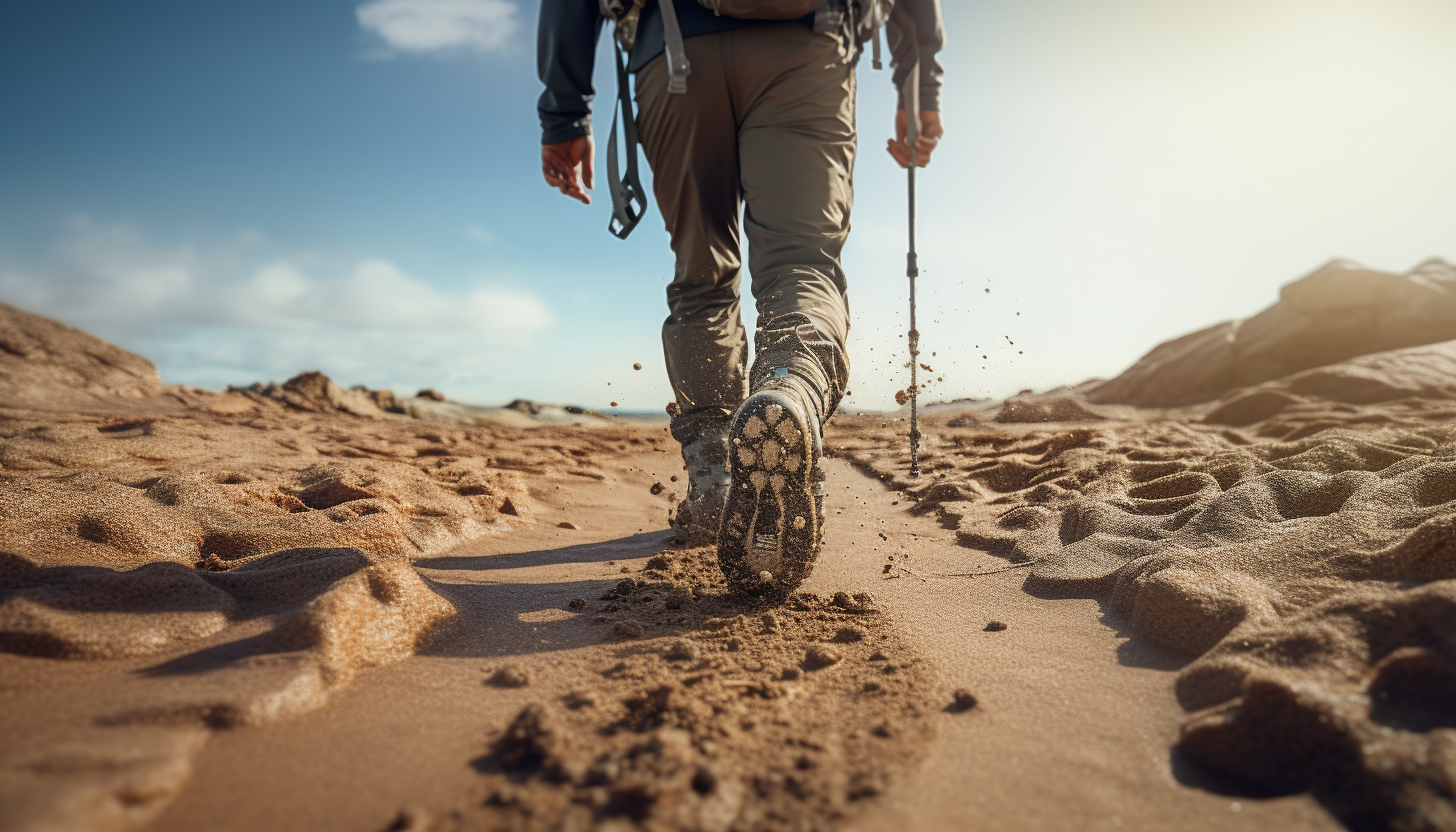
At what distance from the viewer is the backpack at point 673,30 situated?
5.77ft

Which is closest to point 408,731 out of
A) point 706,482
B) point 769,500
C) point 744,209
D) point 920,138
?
point 769,500

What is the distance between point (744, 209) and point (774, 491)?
35.5 inches

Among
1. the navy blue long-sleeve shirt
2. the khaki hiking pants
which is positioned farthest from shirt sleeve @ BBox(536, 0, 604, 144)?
the khaki hiking pants

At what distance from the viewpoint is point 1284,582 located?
1.19m

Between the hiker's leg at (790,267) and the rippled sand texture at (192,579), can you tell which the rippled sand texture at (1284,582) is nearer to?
the hiker's leg at (790,267)

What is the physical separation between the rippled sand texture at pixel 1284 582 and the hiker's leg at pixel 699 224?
89cm

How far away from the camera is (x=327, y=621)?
1.07 metres

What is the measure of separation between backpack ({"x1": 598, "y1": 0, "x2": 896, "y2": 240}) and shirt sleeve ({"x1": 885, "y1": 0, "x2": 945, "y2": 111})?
1.32 ft

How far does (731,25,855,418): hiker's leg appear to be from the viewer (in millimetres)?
1792

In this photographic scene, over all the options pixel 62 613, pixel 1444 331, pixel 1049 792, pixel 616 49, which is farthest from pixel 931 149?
pixel 1444 331

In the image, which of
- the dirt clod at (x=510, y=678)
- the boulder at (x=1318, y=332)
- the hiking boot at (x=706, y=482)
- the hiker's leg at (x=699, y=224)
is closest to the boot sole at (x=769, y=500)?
the dirt clod at (x=510, y=678)

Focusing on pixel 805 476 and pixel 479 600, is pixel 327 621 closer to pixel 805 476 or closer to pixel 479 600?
pixel 479 600

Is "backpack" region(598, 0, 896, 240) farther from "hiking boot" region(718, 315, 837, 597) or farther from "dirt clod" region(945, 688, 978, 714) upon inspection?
"dirt clod" region(945, 688, 978, 714)

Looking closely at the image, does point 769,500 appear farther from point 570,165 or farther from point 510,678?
point 570,165
